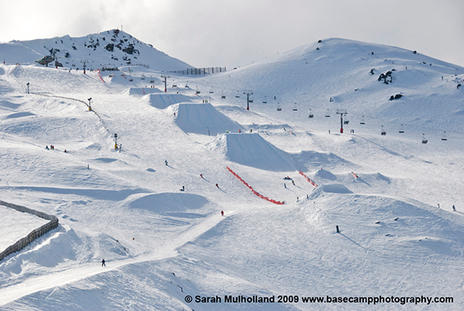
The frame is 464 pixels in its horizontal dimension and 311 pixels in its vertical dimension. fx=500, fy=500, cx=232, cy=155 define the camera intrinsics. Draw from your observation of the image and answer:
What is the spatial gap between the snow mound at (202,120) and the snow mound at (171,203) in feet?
91.2

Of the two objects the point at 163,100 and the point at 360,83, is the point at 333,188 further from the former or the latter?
the point at 360,83

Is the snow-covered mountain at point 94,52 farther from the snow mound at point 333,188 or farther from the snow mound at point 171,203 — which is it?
the snow mound at point 333,188

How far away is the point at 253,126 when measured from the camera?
75.3 metres

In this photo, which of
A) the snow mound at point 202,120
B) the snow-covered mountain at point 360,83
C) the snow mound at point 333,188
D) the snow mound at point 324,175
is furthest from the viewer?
the snow-covered mountain at point 360,83

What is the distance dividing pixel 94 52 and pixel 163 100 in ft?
273

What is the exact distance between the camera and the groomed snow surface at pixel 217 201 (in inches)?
1086

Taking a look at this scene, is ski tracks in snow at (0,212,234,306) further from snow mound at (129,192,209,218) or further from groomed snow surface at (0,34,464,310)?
snow mound at (129,192,209,218)

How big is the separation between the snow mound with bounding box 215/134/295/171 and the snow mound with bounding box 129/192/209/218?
54.2 ft

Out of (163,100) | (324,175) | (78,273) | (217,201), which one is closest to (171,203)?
(217,201)

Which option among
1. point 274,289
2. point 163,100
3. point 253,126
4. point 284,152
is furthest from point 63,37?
point 274,289

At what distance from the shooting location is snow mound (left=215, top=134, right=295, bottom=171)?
59.1 m

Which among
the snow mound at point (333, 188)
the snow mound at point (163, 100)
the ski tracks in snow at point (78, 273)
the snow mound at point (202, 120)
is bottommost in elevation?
the ski tracks in snow at point (78, 273)

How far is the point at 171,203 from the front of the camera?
40938mm

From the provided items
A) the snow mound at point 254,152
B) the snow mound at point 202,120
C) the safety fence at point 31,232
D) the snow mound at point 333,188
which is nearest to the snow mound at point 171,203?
the safety fence at point 31,232
